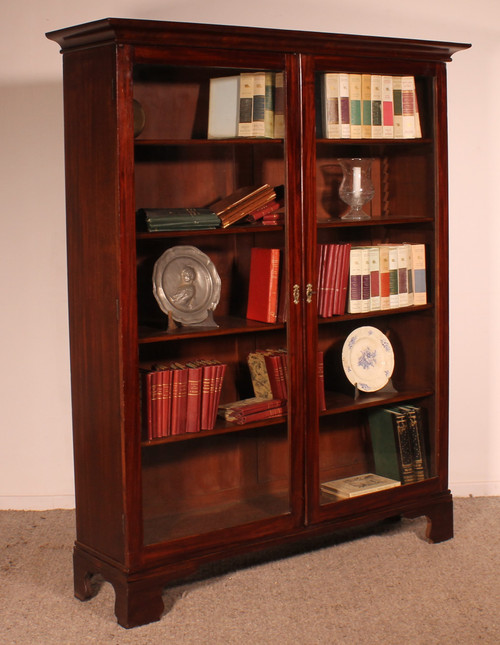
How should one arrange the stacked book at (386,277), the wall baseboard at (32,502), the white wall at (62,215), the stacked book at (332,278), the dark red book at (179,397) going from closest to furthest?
the dark red book at (179,397) < the stacked book at (332,278) < the stacked book at (386,277) < the white wall at (62,215) < the wall baseboard at (32,502)

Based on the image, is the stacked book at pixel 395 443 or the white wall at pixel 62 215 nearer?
the stacked book at pixel 395 443

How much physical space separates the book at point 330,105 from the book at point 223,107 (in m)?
0.34

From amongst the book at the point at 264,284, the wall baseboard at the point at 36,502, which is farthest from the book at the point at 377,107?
the wall baseboard at the point at 36,502

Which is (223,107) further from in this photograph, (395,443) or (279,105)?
(395,443)

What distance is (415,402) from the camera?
11.1 feet

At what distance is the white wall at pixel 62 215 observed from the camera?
11.4 feet

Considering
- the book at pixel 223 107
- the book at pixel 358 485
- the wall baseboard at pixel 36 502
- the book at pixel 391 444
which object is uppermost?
the book at pixel 223 107

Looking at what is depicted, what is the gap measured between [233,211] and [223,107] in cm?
35

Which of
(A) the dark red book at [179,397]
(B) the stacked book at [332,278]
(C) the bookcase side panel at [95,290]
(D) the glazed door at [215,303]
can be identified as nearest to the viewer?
(C) the bookcase side panel at [95,290]

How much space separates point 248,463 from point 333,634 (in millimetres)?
686

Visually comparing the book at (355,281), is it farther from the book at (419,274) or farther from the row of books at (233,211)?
the row of books at (233,211)

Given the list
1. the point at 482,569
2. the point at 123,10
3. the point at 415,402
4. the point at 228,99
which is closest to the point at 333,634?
the point at 482,569

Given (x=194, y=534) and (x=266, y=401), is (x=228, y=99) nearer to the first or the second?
(x=266, y=401)

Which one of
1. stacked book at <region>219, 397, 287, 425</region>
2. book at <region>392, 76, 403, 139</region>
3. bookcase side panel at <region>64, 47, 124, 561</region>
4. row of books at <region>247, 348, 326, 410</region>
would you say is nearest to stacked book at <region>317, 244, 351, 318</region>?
row of books at <region>247, 348, 326, 410</region>
